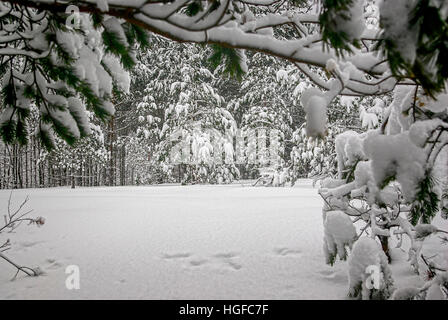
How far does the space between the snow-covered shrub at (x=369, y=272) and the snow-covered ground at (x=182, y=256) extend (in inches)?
11.4

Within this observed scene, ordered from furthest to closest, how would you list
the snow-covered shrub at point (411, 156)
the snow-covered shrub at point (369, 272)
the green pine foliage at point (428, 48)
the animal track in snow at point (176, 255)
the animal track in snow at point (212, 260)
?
the animal track in snow at point (176, 255) < the animal track in snow at point (212, 260) < the snow-covered shrub at point (369, 272) < the snow-covered shrub at point (411, 156) < the green pine foliage at point (428, 48)

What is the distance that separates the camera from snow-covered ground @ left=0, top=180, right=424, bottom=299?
92.8 inches

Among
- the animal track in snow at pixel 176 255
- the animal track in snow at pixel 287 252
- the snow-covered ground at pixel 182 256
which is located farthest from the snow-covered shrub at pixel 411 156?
the animal track in snow at pixel 176 255

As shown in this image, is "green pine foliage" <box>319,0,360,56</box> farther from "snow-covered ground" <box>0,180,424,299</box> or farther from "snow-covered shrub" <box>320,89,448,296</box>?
"snow-covered ground" <box>0,180,424,299</box>

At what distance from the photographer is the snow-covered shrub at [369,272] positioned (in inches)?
74.9

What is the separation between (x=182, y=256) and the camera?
3.03 m

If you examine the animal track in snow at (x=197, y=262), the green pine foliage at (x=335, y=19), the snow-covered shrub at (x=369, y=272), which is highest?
the green pine foliage at (x=335, y=19)

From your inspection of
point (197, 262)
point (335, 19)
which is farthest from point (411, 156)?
point (197, 262)

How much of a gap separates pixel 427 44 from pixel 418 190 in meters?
0.55

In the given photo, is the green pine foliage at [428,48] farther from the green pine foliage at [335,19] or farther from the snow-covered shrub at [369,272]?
the snow-covered shrub at [369,272]

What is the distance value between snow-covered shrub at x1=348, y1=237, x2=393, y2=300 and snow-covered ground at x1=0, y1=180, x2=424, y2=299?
290 mm
